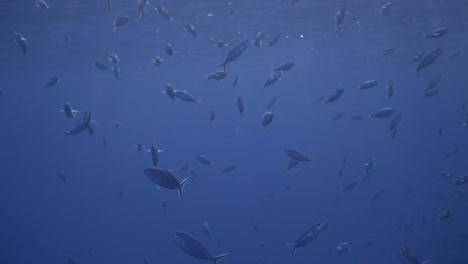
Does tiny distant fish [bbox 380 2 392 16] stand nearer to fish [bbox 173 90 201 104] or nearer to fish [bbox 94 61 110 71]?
fish [bbox 173 90 201 104]

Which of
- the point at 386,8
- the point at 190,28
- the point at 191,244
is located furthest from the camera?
the point at 386,8

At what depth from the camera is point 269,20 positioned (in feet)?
76.3

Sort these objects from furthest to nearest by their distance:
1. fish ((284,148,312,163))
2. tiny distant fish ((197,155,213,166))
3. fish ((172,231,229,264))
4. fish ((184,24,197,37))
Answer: tiny distant fish ((197,155,213,166)) < fish ((184,24,197,37)) < fish ((284,148,312,163)) < fish ((172,231,229,264))

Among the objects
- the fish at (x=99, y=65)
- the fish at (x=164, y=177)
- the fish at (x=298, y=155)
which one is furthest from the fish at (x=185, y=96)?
the fish at (x=164, y=177)

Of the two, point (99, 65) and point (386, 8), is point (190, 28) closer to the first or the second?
point (99, 65)

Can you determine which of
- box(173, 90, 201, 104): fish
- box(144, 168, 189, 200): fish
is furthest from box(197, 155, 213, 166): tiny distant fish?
box(144, 168, 189, 200): fish

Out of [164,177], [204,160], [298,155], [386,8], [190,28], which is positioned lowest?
[204,160]

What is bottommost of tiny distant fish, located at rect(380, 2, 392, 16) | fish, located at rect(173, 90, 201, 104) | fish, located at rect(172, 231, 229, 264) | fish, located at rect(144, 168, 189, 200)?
fish, located at rect(173, 90, 201, 104)

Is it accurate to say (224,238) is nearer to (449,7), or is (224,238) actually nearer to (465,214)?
(465,214)

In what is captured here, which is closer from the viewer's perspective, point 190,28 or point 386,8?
point 190,28

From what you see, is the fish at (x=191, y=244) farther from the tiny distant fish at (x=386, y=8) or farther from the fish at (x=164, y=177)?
the tiny distant fish at (x=386, y=8)

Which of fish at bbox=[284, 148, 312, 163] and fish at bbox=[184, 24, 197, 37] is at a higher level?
fish at bbox=[184, 24, 197, 37]

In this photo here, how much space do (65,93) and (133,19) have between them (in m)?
46.7

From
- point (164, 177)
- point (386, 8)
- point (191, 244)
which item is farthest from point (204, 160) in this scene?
point (386, 8)
